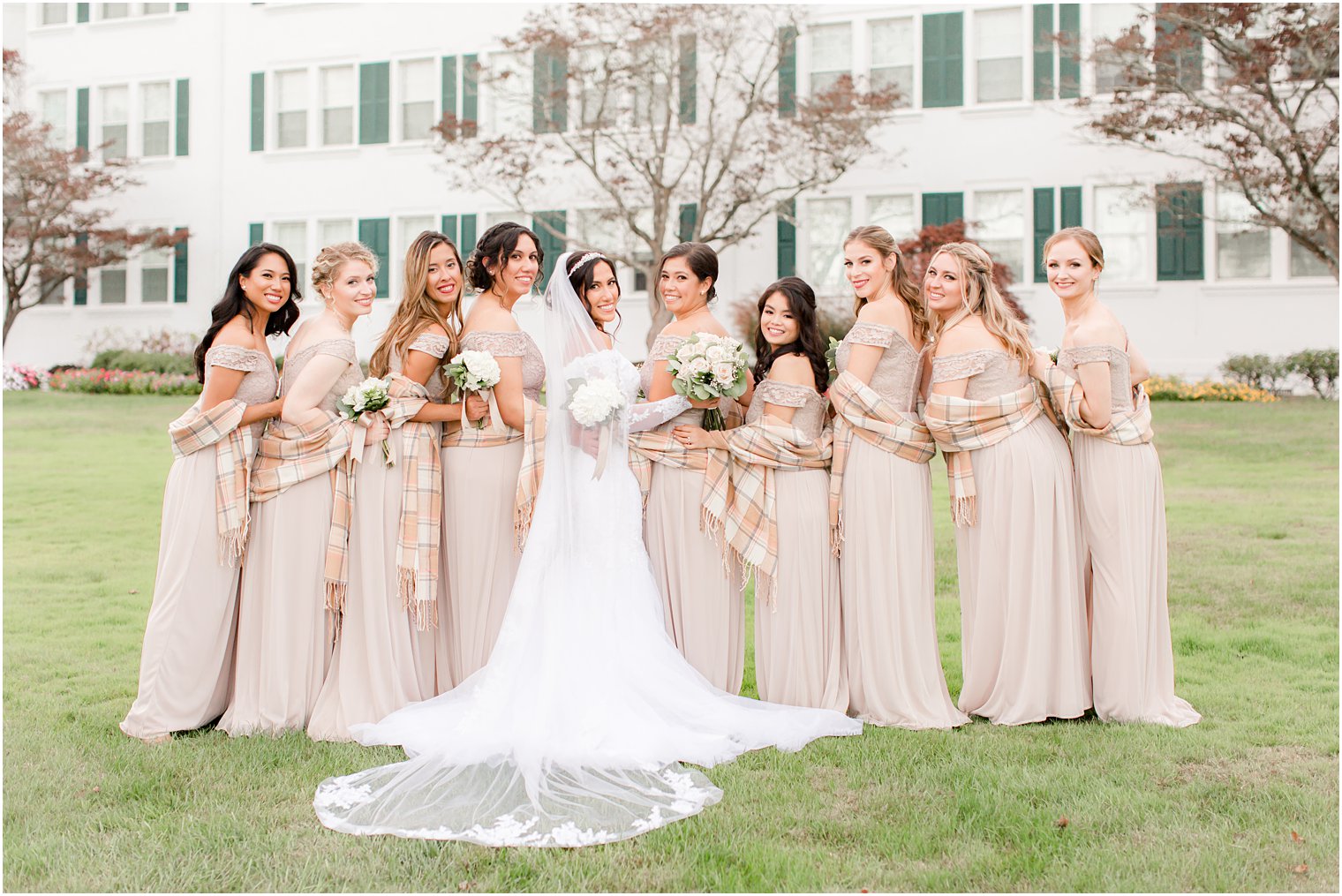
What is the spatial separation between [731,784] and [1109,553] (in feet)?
7.40

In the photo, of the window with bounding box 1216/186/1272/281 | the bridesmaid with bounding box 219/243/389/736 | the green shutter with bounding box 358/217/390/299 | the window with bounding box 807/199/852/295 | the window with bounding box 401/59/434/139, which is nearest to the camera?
the bridesmaid with bounding box 219/243/389/736

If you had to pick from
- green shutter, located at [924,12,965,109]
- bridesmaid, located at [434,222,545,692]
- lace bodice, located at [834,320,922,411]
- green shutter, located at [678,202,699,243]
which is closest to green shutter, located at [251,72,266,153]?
green shutter, located at [678,202,699,243]

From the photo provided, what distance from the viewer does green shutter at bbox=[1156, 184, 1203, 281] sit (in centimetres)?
2088

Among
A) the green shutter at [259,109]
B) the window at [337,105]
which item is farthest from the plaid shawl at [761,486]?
the green shutter at [259,109]

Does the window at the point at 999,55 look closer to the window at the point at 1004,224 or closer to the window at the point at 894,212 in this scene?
the window at the point at 1004,224

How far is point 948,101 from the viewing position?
2216 centimetres

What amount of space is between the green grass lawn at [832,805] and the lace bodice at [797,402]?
153 centimetres

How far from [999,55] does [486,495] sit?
19.2 metres

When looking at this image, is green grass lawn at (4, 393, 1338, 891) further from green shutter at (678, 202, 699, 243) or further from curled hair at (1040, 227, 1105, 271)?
green shutter at (678, 202, 699, 243)

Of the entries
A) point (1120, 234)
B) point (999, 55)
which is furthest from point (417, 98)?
point (1120, 234)

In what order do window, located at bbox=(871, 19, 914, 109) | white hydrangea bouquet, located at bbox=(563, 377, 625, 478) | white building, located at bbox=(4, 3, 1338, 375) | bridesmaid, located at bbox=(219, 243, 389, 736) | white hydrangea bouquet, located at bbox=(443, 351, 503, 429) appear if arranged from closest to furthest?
white hydrangea bouquet, located at bbox=(563, 377, 625, 478), white hydrangea bouquet, located at bbox=(443, 351, 503, 429), bridesmaid, located at bbox=(219, 243, 389, 736), white building, located at bbox=(4, 3, 1338, 375), window, located at bbox=(871, 19, 914, 109)

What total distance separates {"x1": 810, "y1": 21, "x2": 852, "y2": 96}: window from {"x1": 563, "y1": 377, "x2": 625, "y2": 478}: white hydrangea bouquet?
18.8 metres

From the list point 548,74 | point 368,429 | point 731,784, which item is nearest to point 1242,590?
point 731,784

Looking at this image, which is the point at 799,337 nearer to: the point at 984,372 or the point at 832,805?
the point at 984,372
